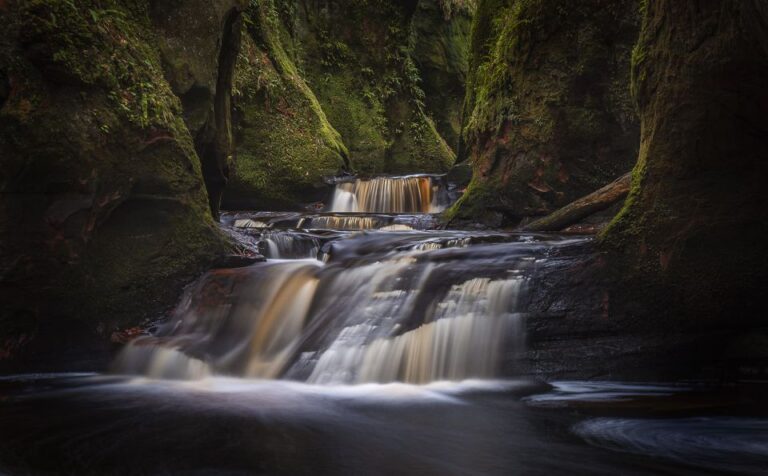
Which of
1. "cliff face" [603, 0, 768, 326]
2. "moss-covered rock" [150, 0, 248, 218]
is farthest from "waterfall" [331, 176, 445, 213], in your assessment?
"cliff face" [603, 0, 768, 326]

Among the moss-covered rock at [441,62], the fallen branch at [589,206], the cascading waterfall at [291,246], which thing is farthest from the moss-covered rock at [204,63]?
the moss-covered rock at [441,62]

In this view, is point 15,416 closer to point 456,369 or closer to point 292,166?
point 456,369

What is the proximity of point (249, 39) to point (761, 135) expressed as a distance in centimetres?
1209

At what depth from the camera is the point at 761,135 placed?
184 inches

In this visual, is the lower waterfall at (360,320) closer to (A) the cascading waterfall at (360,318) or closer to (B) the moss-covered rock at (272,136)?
(A) the cascading waterfall at (360,318)

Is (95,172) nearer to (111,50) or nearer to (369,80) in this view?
(111,50)

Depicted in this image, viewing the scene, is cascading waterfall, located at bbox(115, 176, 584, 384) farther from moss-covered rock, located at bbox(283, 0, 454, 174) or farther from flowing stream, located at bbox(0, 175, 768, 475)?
moss-covered rock, located at bbox(283, 0, 454, 174)

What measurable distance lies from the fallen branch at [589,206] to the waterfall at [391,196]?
4864 mm

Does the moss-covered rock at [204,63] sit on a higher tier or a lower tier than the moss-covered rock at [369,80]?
lower

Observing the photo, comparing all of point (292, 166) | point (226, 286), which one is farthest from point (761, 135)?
point (292, 166)

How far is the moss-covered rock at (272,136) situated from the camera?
43.4ft

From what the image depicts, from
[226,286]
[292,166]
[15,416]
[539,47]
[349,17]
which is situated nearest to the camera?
[15,416]

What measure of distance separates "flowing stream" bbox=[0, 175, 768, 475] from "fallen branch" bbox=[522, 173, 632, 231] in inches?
60.1

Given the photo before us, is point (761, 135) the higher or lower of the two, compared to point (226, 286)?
higher
